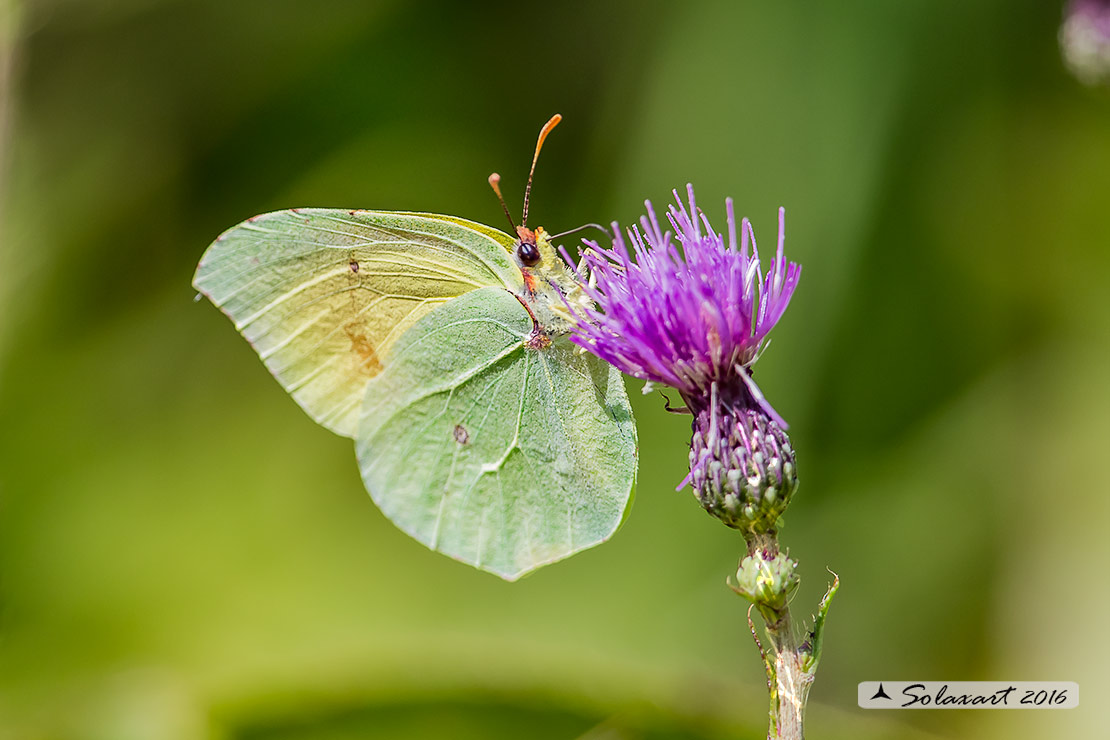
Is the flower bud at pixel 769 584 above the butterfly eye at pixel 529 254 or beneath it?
beneath

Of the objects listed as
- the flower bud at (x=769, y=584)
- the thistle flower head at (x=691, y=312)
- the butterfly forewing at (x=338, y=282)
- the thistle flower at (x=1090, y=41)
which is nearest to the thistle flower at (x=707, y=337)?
the thistle flower head at (x=691, y=312)

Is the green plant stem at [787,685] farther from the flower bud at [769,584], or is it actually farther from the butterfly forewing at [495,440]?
the butterfly forewing at [495,440]

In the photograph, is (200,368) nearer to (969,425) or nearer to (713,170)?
(713,170)

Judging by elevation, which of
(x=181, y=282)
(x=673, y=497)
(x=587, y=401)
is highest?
(x=181, y=282)

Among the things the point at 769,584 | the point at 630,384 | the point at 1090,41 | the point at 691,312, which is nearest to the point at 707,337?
the point at 691,312

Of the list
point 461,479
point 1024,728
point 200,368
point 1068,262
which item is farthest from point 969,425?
point 200,368

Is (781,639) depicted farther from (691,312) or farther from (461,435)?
(461,435)
